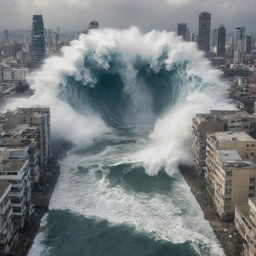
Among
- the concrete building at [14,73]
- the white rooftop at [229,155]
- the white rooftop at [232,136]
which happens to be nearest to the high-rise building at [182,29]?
the concrete building at [14,73]

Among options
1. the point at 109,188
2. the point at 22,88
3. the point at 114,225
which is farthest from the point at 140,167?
the point at 22,88

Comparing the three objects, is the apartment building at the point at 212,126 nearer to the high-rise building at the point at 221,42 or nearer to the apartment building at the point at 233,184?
the apartment building at the point at 233,184

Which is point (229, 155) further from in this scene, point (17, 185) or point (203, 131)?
point (17, 185)

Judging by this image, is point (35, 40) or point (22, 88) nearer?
point (22, 88)

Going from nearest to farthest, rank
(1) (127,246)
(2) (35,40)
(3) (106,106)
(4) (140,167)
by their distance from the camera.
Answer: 1. (1) (127,246)
2. (4) (140,167)
3. (3) (106,106)
4. (2) (35,40)

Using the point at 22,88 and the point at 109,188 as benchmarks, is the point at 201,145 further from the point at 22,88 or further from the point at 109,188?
the point at 22,88

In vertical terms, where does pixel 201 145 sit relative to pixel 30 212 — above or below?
above

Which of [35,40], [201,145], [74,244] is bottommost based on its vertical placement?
[74,244]

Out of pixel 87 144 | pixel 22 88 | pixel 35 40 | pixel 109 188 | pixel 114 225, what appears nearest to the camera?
pixel 114 225
